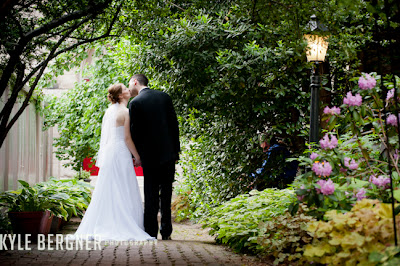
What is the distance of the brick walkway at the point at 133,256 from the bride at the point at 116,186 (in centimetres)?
71

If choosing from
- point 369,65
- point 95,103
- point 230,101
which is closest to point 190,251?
point 230,101

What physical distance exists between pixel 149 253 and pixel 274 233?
1.42 m

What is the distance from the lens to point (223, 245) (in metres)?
7.05

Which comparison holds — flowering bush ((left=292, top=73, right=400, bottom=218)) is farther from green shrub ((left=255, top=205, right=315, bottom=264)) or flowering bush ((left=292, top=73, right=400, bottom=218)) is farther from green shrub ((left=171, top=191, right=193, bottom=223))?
green shrub ((left=171, top=191, right=193, bottom=223))

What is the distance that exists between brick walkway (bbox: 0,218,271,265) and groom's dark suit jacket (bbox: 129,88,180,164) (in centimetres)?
128

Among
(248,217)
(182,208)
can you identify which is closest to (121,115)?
(248,217)

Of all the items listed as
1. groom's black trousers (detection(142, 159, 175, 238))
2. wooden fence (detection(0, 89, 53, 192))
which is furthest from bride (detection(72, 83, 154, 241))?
wooden fence (detection(0, 89, 53, 192))

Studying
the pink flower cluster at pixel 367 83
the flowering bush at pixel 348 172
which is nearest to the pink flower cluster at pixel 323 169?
the flowering bush at pixel 348 172

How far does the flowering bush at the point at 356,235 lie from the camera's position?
11.8 ft

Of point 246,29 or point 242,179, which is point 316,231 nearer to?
point 246,29

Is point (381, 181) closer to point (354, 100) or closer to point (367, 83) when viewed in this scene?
point (354, 100)

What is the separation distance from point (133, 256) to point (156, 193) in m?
1.86

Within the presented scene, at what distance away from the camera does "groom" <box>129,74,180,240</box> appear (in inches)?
290

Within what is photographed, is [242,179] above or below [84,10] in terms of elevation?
below
